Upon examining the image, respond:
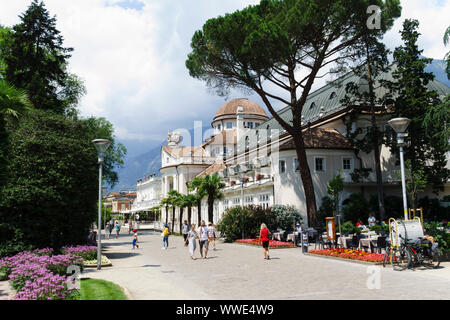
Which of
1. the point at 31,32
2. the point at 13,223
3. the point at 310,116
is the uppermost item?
the point at 31,32

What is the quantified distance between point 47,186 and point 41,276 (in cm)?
759

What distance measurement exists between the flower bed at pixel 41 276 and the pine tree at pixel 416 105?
88.1ft

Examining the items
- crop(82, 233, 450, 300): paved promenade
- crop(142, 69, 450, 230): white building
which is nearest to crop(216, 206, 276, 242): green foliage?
crop(142, 69, 450, 230): white building

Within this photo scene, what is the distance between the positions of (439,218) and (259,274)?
26.1 metres

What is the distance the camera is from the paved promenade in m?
9.09

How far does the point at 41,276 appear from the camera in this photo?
31.4 feet

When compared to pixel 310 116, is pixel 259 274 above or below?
below

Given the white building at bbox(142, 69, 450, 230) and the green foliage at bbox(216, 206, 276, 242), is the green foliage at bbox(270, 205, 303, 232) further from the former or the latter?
the white building at bbox(142, 69, 450, 230)

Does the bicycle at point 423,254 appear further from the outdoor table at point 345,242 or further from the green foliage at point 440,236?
the outdoor table at point 345,242

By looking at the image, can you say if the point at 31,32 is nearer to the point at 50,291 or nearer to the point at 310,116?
the point at 50,291

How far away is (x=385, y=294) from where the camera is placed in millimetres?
8820

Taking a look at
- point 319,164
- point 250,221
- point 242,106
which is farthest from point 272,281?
point 242,106

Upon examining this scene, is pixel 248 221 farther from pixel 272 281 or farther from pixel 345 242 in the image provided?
pixel 272 281

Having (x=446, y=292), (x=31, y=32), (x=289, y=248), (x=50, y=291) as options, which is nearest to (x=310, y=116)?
(x=289, y=248)
